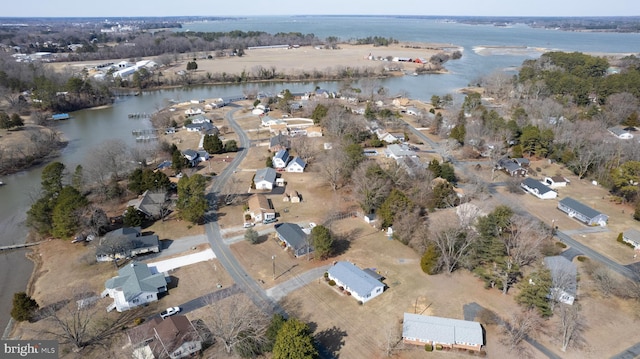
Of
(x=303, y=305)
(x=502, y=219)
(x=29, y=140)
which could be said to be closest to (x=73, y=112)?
(x=29, y=140)

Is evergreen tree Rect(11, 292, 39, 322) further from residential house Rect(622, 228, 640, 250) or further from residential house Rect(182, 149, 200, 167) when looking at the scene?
residential house Rect(622, 228, 640, 250)

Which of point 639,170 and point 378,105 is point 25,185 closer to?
point 378,105

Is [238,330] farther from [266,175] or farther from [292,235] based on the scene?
[266,175]

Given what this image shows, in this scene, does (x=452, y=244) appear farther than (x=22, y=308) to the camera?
Yes

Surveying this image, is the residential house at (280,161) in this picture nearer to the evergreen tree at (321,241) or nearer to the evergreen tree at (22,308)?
the evergreen tree at (321,241)

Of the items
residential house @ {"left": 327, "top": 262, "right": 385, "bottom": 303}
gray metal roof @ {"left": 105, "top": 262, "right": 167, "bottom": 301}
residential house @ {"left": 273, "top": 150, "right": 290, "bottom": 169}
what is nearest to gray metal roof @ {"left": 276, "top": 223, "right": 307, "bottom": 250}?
residential house @ {"left": 327, "top": 262, "right": 385, "bottom": 303}

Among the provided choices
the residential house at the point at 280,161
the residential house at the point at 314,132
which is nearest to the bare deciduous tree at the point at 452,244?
the residential house at the point at 280,161

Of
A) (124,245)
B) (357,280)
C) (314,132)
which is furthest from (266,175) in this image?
(357,280)
